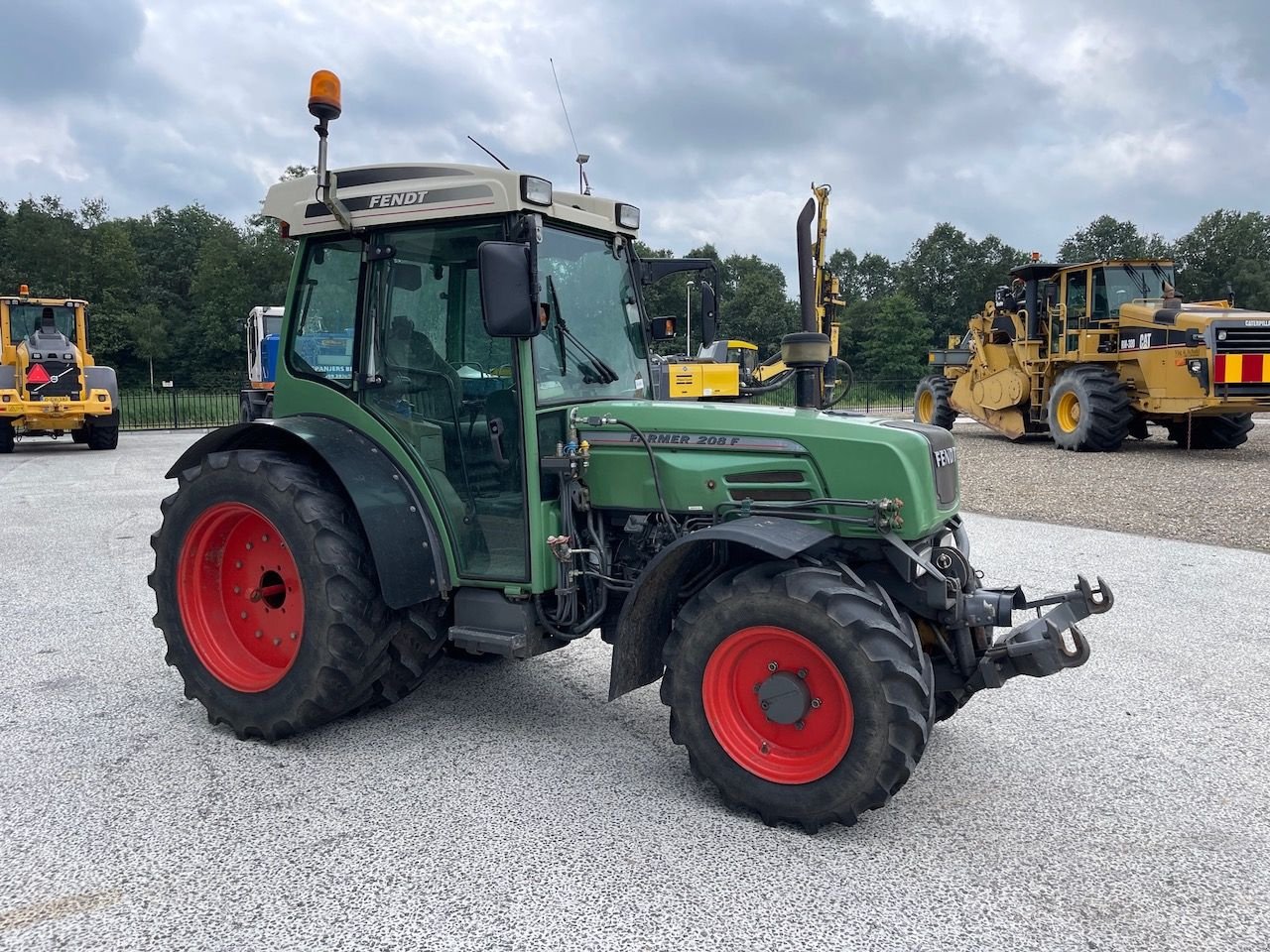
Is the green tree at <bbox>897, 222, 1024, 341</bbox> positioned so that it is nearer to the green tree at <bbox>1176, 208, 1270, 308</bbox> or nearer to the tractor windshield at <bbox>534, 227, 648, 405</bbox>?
the green tree at <bbox>1176, 208, 1270, 308</bbox>

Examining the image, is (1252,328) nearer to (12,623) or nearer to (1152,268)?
(1152,268)

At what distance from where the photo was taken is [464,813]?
3.21 m

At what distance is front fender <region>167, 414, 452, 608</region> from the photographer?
11.9 ft

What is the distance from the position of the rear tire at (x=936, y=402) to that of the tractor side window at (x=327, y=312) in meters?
17.7

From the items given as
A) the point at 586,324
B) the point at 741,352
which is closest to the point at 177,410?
the point at 741,352

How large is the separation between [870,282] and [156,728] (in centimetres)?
7908

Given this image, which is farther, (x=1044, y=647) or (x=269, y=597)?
(x=269, y=597)

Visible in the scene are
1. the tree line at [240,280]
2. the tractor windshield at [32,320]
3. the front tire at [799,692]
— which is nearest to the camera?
the front tire at [799,692]

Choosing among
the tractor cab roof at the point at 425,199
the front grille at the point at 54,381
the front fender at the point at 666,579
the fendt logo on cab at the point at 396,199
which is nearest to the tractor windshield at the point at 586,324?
the tractor cab roof at the point at 425,199

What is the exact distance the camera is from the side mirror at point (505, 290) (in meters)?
3.16

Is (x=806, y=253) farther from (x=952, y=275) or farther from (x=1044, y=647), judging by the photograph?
(x=952, y=275)

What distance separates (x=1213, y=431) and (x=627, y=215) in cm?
1420

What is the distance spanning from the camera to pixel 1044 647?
3137mm

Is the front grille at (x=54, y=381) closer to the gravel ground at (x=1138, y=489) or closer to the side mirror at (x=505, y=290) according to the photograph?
the gravel ground at (x=1138, y=489)
